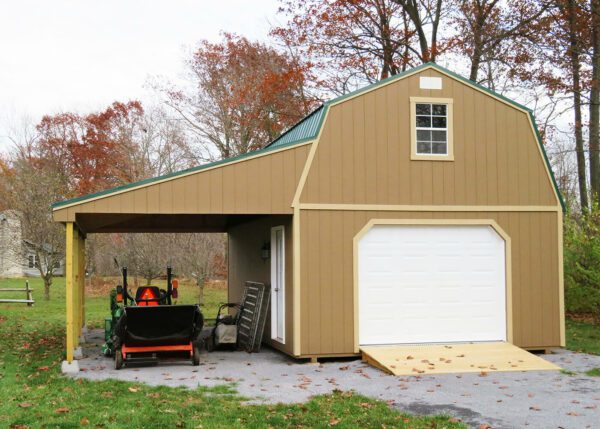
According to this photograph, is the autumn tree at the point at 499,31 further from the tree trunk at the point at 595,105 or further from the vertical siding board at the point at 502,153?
the vertical siding board at the point at 502,153

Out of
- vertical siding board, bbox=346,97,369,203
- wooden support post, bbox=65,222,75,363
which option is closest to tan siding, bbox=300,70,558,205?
vertical siding board, bbox=346,97,369,203

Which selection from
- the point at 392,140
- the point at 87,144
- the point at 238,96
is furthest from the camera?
the point at 87,144

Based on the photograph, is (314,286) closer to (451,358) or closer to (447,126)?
(451,358)

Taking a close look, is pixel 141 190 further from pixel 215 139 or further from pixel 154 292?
pixel 215 139

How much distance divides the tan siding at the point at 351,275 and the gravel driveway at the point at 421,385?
41cm

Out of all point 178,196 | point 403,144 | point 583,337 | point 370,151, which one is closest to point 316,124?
point 370,151

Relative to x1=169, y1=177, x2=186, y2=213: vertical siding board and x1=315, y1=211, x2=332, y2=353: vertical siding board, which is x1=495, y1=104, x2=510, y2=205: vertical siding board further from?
x1=169, y1=177, x2=186, y2=213: vertical siding board

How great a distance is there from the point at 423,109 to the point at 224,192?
3525 mm

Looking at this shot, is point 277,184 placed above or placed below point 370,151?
below

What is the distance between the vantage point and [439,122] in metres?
11.6

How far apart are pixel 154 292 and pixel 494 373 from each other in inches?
212

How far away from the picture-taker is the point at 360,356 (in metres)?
11.1

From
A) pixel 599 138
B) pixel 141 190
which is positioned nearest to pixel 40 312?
pixel 141 190

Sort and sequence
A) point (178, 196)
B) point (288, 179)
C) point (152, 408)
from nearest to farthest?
point (152, 408) → point (178, 196) → point (288, 179)
